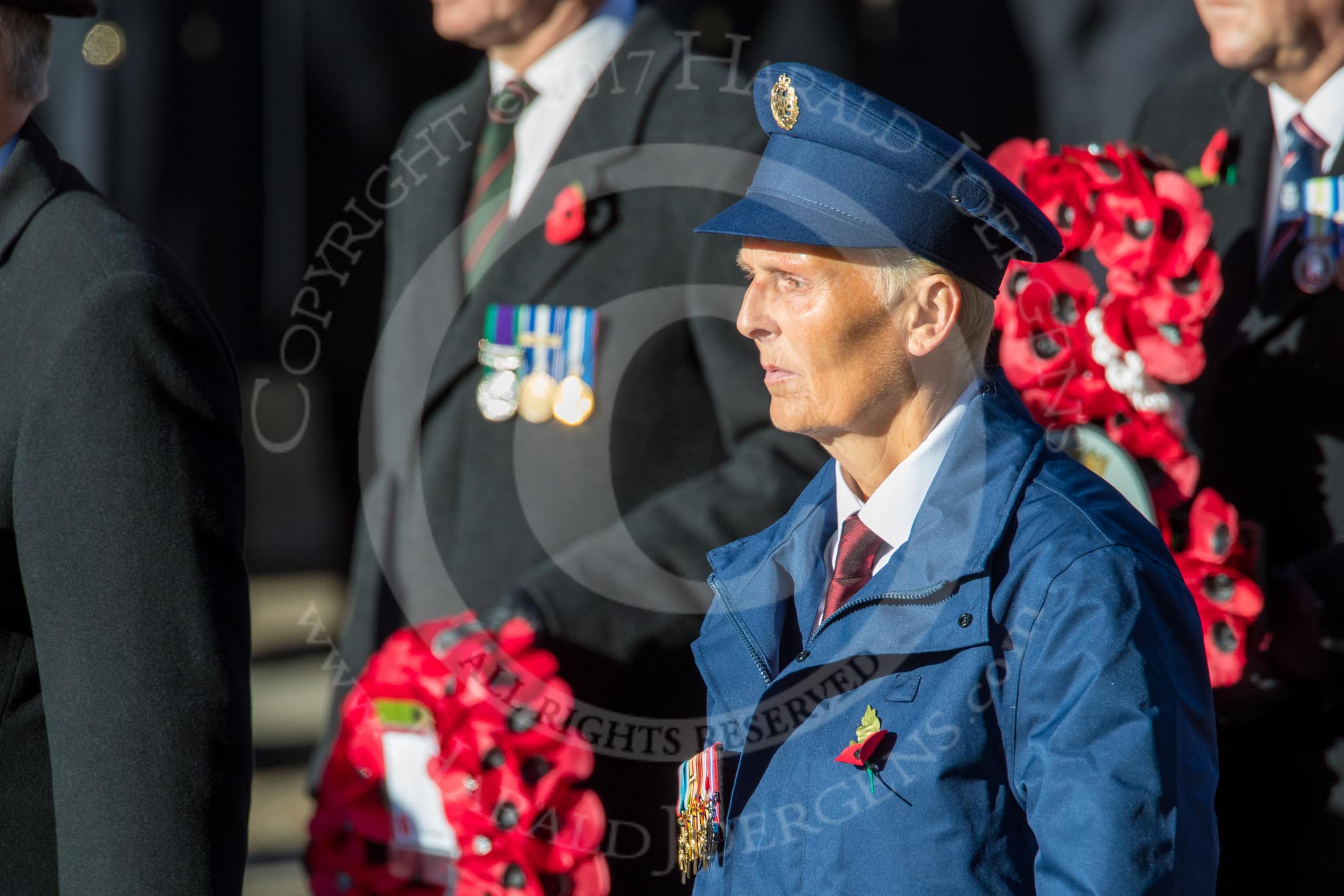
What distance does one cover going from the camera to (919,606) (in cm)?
152

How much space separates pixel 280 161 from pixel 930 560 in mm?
3447

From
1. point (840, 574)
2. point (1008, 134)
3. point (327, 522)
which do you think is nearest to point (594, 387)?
point (840, 574)

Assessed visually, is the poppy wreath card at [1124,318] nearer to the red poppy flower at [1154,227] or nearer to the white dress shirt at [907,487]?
the red poppy flower at [1154,227]

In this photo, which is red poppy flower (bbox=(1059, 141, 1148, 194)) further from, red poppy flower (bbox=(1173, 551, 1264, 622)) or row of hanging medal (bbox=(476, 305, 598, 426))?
row of hanging medal (bbox=(476, 305, 598, 426))

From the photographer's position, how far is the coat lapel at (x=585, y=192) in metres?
2.48

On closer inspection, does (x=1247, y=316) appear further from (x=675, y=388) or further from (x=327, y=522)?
(x=327, y=522)

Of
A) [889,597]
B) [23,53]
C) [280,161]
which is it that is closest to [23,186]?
[23,53]

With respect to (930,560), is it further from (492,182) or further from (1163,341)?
(492,182)

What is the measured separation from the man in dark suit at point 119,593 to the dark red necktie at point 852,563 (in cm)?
67

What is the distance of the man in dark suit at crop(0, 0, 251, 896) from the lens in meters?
1.58

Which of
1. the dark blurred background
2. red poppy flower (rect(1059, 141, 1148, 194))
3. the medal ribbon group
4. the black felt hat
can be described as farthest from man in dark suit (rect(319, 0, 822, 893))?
the dark blurred background

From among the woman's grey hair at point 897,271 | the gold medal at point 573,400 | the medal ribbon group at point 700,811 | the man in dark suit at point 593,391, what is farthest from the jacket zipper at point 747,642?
the gold medal at point 573,400

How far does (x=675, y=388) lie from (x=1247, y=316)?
947 millimetres

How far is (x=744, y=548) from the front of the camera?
71.0 inches
